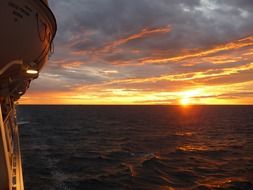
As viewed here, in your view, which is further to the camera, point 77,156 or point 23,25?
point 77,156

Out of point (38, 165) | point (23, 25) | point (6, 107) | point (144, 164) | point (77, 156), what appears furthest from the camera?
point (77, 156)

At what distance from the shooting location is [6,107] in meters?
9.27

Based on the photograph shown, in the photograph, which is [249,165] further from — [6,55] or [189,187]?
[6,55]

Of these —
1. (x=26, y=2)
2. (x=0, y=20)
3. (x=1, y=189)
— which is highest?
(x=26, y=2)

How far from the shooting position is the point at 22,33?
523cm

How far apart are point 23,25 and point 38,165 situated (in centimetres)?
2495

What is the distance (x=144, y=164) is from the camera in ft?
97.4

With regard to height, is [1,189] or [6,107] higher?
[6,107]

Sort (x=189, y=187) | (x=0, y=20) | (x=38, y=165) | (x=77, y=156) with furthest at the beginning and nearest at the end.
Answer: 1. (x=77, y=156)
2. (x=38, y=165)
3. (x=189, y=187)
4. (x=0, y=20)

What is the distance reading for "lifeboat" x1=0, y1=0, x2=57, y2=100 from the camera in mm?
4887

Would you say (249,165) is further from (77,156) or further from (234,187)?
(77,156)

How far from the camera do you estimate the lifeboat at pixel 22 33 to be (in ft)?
16.0

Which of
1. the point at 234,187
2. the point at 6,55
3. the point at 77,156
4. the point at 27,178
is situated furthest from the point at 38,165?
the point at 6,55

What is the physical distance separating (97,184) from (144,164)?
319 inches
